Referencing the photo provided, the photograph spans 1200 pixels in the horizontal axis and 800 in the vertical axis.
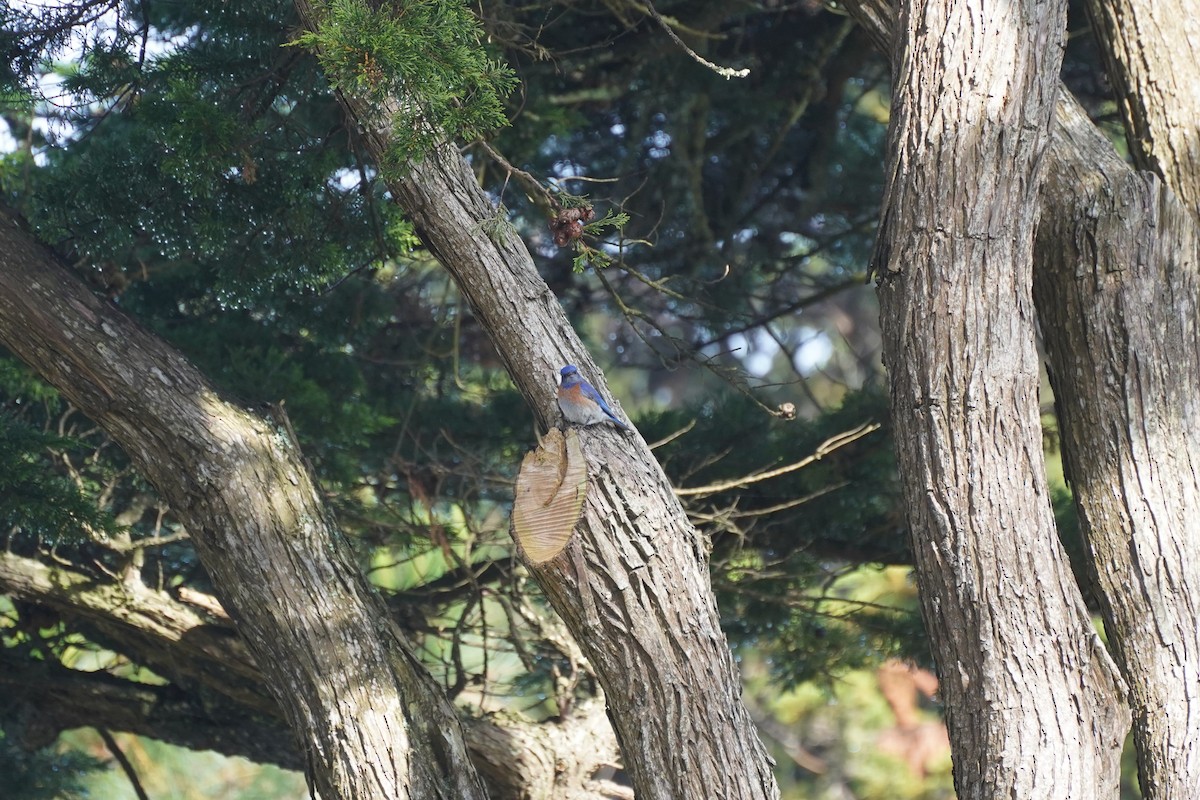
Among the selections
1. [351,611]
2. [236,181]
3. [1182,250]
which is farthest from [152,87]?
[1182,250]

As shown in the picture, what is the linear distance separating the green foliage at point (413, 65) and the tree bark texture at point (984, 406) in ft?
3.53

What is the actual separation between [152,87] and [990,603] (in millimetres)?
2675

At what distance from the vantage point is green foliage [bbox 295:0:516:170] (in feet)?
7.39

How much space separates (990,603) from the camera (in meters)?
2.52

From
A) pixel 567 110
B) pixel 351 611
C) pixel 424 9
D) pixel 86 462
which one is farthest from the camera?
pixel 567 110

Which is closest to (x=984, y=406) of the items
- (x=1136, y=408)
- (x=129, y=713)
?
(x=1136, y=408)

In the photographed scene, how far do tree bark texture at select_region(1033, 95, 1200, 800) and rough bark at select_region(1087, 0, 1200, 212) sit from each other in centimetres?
19

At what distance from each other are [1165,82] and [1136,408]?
3.48 ft

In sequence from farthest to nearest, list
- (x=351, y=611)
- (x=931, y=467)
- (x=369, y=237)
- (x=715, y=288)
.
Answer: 1. (x=715, y=288)
2. (x=369, y=237)
3. (x=351, y=611)
4. (x=931, y=467)

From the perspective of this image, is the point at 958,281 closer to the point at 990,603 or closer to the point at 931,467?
the point at 931,467

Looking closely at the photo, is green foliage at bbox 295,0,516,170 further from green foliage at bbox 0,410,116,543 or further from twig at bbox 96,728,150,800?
twig at bbox 96,728,150,800

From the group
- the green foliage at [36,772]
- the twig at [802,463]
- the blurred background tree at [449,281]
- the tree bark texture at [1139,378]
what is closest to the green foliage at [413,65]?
the blurred background tree at [449,281]

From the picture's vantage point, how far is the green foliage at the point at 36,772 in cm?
436

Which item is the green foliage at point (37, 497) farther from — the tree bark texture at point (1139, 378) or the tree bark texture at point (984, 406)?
the tree bark texture at point (1139, 378)
